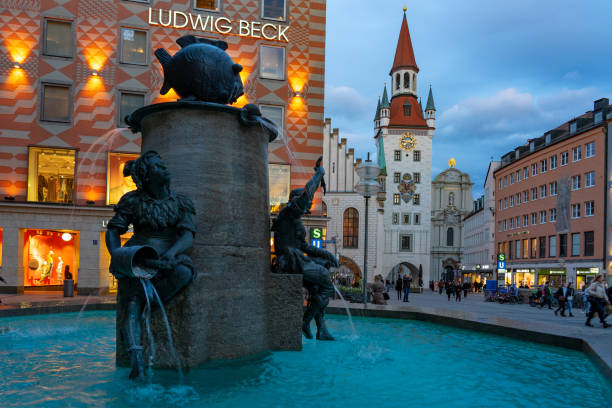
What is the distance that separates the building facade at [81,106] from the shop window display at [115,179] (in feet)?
0.16

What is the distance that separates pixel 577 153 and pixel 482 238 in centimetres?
3221

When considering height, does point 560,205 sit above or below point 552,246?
above

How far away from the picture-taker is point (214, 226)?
6098 millimetres

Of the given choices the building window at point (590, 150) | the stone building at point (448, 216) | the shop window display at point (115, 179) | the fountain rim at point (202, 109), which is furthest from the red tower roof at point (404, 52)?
the fountain rim at point (202, 109)

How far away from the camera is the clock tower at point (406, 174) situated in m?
80.5

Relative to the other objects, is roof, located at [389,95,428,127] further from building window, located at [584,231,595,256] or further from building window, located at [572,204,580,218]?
building window, located at [584,231,595,256]

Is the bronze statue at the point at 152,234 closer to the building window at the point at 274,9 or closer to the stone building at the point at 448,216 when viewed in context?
the building window at the point at 274,9

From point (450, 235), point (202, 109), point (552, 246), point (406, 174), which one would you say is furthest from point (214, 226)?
point (450, 235)

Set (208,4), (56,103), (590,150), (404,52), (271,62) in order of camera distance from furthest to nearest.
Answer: (404,52), (590,150), (271,62), (208,4), (56,103)

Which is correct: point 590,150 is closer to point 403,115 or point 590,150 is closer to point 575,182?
point 575,182

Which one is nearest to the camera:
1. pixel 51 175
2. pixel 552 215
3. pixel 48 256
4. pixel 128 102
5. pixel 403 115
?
pixel 51 175

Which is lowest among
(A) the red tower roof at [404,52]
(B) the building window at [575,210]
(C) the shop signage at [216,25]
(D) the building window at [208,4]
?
(B) the building window at [575,210]

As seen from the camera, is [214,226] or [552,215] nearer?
[214,226]

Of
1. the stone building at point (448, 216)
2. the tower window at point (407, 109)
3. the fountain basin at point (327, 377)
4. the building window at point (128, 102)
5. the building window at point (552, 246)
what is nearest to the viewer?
the fountain basin at point (327, 377)
